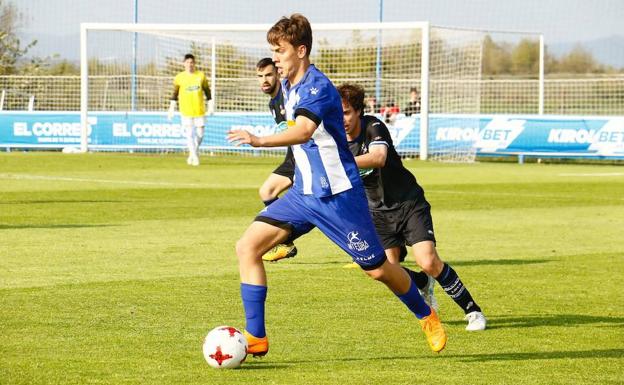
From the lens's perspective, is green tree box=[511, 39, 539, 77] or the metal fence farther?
green tree box=[511, 39, 539, 77]

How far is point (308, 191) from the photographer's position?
7094 millimetres

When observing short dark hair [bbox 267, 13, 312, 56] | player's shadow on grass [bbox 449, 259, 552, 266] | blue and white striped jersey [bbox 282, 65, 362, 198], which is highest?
short dark hair [bbox 267, 13, 312, 56]

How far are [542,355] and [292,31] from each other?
8.11ft

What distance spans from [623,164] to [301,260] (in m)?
20.9

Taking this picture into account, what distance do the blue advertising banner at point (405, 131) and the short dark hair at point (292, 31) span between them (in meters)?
23.8

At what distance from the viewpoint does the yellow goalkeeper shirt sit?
2755 centimetres

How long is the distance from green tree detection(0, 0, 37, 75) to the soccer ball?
37392 mm

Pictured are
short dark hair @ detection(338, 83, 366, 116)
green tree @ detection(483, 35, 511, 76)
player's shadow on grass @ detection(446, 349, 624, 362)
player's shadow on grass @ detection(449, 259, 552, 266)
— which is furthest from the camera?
green tree @ detection(483, 35, 511, 76)

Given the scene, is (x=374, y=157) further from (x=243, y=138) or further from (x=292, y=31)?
(x=243, y=138)

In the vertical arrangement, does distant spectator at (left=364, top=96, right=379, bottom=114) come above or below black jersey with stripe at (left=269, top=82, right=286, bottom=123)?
below

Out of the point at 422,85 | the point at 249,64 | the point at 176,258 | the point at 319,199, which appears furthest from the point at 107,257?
the point at 249,64

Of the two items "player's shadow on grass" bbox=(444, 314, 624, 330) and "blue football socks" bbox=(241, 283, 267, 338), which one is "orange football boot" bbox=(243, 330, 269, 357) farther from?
"player's shadow on grass" bbox=(444, 314, 624, 330)

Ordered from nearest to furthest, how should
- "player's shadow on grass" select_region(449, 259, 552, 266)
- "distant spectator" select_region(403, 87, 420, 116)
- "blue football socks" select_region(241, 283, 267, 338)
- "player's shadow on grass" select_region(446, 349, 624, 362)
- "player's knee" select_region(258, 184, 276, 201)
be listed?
"blue football socks" select_region(241, 283, 267, 338)
"player's shadow on grass" select_region(446, 349, 624, 362)
"player's shadow on grass" select_region(449, 259, 552, 266)
"player's knee" select_region(258, 184, 276, 201)
"distant spectator" select_region(403, 87, 420, 116)

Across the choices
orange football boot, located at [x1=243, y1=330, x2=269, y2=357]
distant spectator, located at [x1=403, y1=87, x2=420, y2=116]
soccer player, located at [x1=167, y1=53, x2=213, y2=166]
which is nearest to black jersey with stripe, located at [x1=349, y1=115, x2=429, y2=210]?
orange football boot, located at [x1=243, y1=330, x2=269, y2=357]
